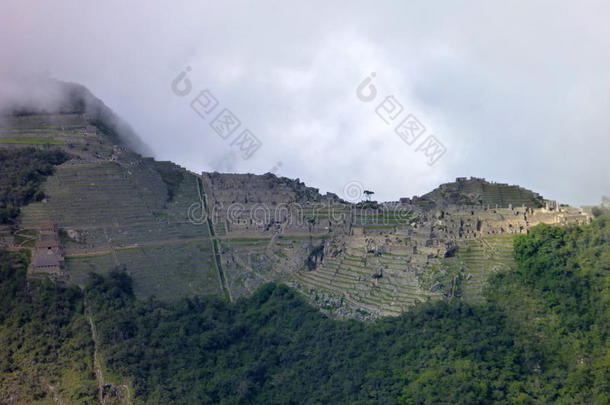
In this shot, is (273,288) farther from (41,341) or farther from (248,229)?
(41,341)

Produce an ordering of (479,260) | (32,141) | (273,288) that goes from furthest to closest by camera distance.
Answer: (32,141)
(273,288)
(479,260)

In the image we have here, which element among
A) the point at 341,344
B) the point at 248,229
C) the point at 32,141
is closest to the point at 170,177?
the point at 248,229

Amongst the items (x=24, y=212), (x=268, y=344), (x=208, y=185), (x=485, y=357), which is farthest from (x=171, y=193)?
(x=485, y=357)

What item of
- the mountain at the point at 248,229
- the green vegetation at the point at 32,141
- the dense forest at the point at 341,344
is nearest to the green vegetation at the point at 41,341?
the dense forest at the point at 341,344

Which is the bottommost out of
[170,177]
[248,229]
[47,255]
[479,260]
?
[479,260]

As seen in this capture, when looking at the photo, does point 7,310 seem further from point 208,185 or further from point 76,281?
point 208,185

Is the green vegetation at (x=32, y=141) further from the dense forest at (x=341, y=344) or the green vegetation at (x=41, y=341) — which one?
the dense forest at (x=341, y=344)
